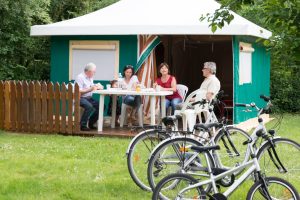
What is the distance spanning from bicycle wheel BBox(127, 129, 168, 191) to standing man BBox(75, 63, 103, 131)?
4696mm

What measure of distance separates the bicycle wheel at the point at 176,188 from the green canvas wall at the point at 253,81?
21.6ft

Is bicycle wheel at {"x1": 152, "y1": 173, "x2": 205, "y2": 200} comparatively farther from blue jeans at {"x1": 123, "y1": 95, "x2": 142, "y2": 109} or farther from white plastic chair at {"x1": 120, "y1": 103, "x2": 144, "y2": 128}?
blue jeans at {"x1": 123, "y1": 95, "x2": 142, "y2": 109}

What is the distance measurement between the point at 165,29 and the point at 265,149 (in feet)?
21.0

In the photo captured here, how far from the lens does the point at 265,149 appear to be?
5.97m

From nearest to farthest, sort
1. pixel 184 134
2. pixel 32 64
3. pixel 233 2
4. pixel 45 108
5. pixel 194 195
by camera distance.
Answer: pixel 233 2, pixel 194 195, pixel 184 134, pixel 45 108, pixel 32 64

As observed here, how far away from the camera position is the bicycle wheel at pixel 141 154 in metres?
6.44

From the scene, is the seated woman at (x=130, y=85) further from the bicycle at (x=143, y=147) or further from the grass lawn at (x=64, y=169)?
the bicycle at (x=143, y=147)

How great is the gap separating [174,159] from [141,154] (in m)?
0.63

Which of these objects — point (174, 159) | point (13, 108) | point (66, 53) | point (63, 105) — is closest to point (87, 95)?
point (63, 105)

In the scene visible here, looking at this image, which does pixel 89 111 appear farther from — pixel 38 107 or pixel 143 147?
pixel 143 147

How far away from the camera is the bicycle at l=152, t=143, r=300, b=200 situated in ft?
16.1

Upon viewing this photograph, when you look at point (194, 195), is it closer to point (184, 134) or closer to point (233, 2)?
point (184, 134)

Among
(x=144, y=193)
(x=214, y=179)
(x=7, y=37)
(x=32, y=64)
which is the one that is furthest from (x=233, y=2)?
(x=32, y=64)

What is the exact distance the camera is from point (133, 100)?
11.7m
